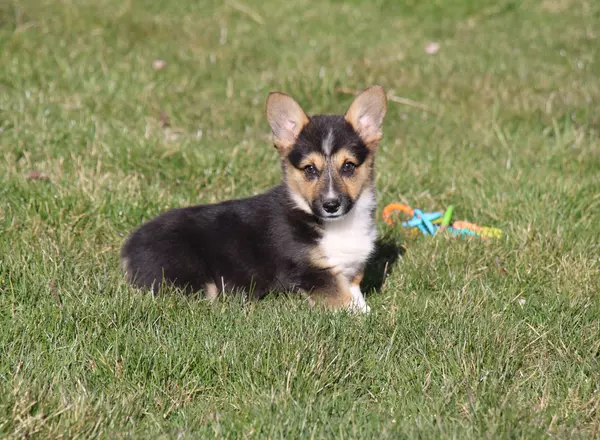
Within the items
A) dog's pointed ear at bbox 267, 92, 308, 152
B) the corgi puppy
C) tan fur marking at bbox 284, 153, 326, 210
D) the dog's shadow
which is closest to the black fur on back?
the corgi puppy

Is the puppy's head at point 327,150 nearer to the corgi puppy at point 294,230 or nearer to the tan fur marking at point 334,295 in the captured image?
A: the corgi puppy at point 294,230

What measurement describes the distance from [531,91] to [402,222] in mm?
3456

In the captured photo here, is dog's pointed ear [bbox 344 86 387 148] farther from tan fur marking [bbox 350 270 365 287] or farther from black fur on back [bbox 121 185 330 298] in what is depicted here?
tan fur marking [bbox 350 270 365 287]

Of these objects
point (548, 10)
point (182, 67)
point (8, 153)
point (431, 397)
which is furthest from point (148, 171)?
point (548, 10)

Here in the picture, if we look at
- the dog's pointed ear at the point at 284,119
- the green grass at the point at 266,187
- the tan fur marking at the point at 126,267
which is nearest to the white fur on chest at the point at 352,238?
the green grass at the point at 266,187

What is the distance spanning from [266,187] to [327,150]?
5.86 feet

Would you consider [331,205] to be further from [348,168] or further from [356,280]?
[356,280]

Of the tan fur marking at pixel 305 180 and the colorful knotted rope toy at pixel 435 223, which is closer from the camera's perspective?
the tan fur marking at pixel 305 180

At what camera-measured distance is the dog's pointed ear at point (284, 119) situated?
16.0ft

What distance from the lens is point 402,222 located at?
6.03 metres

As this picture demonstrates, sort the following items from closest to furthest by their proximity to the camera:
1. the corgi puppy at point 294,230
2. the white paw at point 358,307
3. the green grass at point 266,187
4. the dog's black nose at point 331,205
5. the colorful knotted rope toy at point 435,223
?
the green grass at point 266,187 → the white paw at point 358,307 → the dog's black nose at point 331,205 → the corgi puppy at point 294,230 → the colorful knotted rope toy at point 435,223

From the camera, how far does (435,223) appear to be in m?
6.12

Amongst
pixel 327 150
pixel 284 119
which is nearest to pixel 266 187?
pixel 284 119

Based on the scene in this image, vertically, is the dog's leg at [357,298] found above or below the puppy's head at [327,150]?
below
